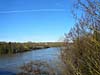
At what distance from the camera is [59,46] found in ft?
23.0

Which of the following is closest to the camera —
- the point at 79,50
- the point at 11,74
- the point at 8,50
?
the point at 79,50

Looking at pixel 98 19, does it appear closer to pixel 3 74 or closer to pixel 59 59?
pixel 59 59

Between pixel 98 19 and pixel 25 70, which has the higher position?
pixel 98 19

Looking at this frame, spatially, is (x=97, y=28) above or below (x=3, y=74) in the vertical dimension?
above

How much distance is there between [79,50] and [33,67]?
7664mm

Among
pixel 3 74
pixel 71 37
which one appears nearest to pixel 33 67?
pixel 3 74

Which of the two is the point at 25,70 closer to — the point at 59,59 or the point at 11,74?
the point at 11,74

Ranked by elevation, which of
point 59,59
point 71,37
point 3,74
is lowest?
point 3,74

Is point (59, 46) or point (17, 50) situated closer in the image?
point (59, 46)

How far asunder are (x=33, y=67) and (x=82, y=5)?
10646 mm

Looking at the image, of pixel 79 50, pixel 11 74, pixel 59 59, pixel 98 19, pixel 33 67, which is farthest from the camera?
pixel 11 74

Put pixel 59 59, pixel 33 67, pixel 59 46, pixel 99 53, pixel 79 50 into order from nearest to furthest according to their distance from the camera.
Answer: pixel 99 53 → pixel 79 50 → pixel 59 59 → pixel 59 46 → pixel 33 67

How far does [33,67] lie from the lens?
12.6 metres

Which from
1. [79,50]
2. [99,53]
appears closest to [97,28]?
[99,53]
